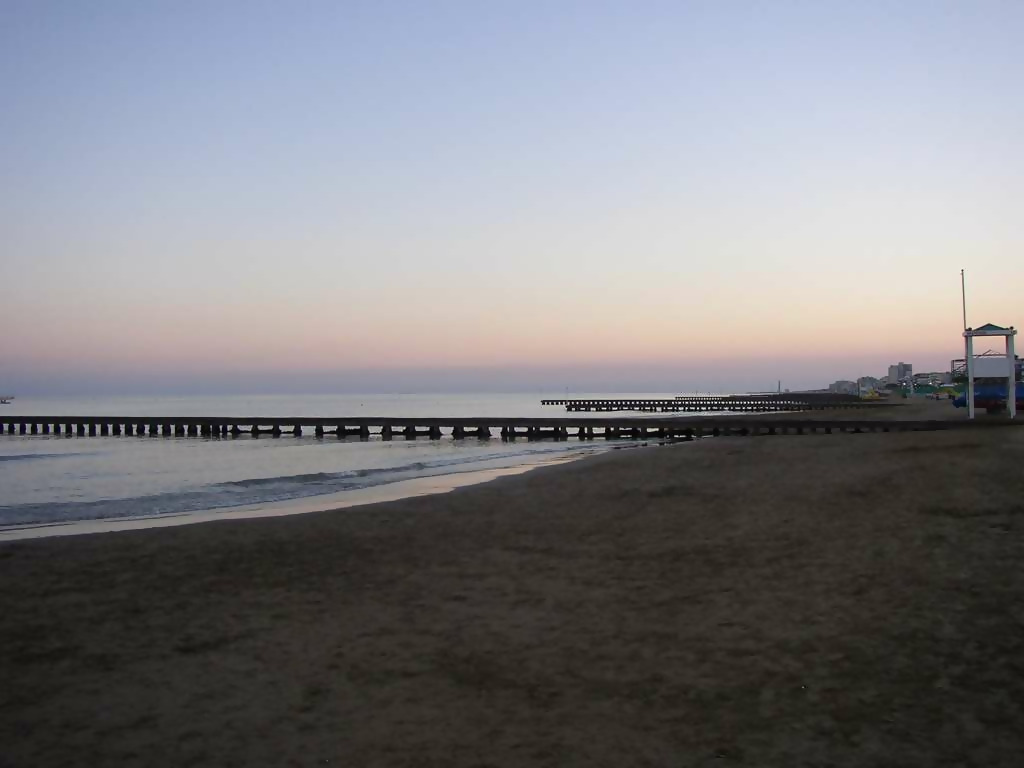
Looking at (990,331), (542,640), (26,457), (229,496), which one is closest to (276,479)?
(229,496)

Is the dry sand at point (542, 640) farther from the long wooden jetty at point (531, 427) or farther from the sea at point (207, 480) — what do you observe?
the long wooden jetty at point (531, 427)

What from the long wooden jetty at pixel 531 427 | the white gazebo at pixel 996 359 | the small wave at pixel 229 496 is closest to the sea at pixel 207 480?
the small wave at pixel 229 496

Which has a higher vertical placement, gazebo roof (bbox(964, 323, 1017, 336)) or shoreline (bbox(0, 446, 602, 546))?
gazebo roof (bbox(964, 323, 1017, 336))

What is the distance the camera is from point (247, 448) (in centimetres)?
4628

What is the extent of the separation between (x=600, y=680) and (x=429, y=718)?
51.7 inches

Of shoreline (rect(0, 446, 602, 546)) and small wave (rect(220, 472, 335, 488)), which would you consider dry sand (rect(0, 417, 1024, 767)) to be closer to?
shoreline (rect(0, 446, 602, 546))

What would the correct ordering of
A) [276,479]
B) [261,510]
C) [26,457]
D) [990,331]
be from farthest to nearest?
[26,457]
[990,331]
[276,479]
[261,510]

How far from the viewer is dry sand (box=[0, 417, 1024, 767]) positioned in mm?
4730

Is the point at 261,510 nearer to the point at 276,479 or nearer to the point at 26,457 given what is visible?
the point at 276,479

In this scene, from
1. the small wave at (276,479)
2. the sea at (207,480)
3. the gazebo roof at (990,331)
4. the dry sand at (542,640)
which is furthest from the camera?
the gazebo roof at (990,331)

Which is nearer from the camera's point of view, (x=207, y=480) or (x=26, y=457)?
(x=207, y=480)

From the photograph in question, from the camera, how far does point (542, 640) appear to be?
6781mm

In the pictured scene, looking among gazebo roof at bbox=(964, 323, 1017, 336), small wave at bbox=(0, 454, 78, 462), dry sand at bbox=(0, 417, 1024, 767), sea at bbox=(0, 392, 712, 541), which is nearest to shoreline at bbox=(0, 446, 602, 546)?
sea at bbox=(0, 392, 712, 541)

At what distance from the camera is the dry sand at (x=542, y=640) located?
4.73 m
